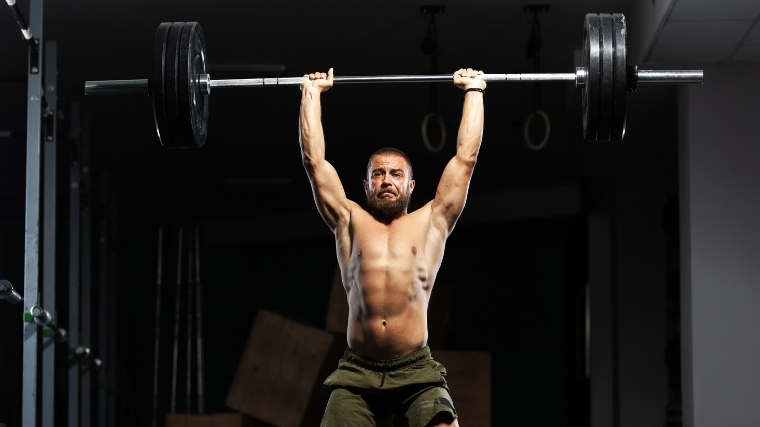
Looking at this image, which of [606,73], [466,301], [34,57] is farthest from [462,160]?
[466,301]

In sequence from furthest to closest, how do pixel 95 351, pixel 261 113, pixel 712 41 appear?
1. pixel 95 351
2. pixel 261 113
3. pixel 712 41

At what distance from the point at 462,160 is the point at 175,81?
38.8 inches

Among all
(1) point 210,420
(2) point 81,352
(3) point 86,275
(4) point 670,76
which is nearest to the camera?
(4) point 670,76

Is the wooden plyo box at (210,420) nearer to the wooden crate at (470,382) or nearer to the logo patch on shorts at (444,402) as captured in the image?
the wooden crate at (470,382)

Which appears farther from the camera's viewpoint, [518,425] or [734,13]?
[518,425]

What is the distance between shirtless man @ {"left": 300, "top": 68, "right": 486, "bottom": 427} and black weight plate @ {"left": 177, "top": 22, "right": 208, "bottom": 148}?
374mm

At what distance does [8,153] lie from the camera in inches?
331

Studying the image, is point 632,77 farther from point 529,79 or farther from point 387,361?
point 387,361

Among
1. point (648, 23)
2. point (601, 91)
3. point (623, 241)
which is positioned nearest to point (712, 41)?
point (648, 23)

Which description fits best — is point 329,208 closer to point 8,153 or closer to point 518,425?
point 8,153

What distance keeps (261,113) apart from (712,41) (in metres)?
3.81

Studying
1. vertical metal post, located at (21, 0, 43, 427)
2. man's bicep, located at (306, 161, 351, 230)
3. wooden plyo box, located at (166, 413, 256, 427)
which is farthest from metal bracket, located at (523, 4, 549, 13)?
wooden plyo box, located at (166, 413, 256, 427)

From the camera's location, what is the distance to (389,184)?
361 centimetres

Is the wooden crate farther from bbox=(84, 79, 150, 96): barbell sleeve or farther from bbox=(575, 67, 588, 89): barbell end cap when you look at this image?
bbox=(84, 79, 150, 96): barbell sleeve
